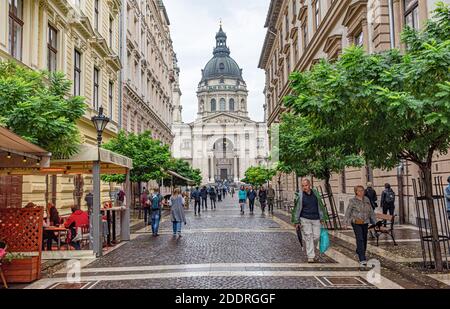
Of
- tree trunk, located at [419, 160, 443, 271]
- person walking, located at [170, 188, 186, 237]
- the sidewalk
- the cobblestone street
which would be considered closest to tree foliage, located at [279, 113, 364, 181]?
the sidewalk

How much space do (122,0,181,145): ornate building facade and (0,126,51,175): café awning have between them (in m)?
20.2

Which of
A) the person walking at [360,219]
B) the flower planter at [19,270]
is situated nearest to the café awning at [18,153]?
the flower planter at [19,270]

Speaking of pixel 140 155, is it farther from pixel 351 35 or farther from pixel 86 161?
pixel 86 161

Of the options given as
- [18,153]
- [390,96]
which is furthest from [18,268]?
[390,96]

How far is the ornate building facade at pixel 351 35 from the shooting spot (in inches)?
639

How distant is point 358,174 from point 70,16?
14.1 m

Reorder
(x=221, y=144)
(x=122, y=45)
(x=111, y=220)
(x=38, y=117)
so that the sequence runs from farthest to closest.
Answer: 1. (x=221, y=144)
2. (x=122, y=45)
3. (x=111, y=220)
4. (x=38, y=117)

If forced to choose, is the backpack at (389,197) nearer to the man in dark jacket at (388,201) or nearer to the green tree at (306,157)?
the man in dark jacket at (388,201)

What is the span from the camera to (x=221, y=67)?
129250mm

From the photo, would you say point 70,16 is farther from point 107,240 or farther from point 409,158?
point 409,158

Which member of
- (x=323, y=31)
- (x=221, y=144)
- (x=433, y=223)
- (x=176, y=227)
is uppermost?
(x=221, y=144)

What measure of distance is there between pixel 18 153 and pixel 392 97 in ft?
20.2

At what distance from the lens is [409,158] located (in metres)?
8.94

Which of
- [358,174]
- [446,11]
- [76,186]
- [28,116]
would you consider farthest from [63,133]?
[358,174]
